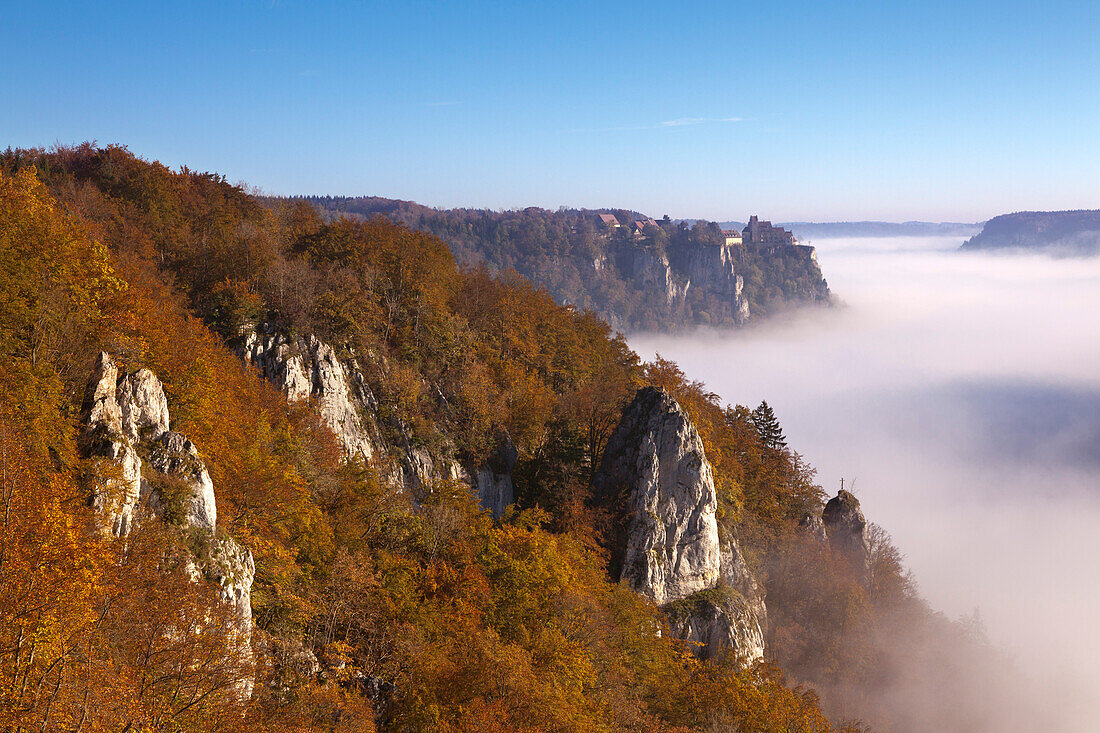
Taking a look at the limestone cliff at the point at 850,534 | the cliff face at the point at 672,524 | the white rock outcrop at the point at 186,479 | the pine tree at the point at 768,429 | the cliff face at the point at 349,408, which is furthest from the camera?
the pine tree at the point at 768,429

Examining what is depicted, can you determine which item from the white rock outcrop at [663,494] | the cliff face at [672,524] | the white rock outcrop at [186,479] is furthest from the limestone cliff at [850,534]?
the white rock outcrop at [186,479]

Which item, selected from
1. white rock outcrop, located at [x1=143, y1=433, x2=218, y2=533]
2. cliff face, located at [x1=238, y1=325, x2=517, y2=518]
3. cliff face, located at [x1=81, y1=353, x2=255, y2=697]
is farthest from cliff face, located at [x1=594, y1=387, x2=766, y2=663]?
white rock outcrop, located at [x1=143, y1=433, x2=218, y2=533]

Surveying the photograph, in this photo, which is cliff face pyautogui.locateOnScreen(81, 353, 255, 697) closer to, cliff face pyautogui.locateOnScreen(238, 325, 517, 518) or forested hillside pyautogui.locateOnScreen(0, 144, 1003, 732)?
forested hillside pyautogui.locateOnScreen(0, 144, 1003, 732)

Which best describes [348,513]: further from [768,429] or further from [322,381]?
[768,429]

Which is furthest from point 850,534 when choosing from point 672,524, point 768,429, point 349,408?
point 349,408

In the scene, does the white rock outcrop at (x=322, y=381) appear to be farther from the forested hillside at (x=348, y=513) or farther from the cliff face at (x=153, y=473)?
the cliff face at (x=153, y=473)

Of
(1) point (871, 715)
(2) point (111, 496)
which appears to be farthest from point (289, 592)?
(1) point (871, 715)
